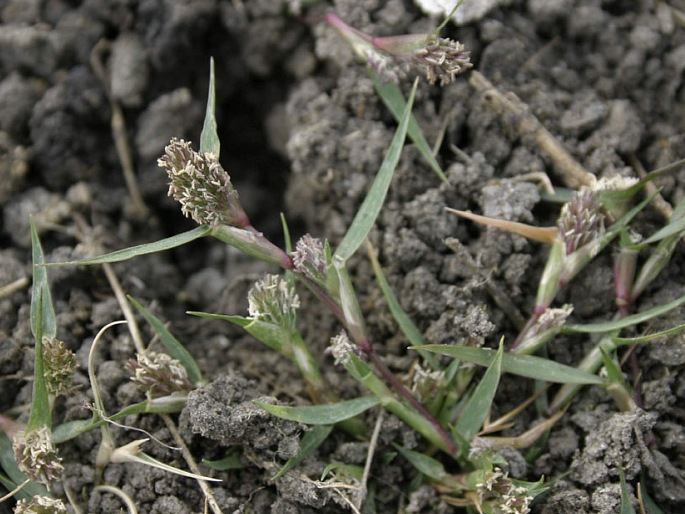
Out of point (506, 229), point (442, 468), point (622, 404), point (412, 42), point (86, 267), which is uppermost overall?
point (412, 42)

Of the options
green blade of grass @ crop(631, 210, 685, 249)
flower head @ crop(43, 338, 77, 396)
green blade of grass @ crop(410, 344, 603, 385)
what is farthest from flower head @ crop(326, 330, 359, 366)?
green blade of grass @ crop(631, 210, 685, 249)

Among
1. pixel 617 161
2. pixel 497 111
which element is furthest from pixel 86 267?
pixel 617 161

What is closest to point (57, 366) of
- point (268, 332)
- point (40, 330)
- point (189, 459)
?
point (40, 330)

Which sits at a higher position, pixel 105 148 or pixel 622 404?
pixel 105 148

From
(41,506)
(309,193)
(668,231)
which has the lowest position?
(41,506)

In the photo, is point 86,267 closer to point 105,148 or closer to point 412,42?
point 105,148

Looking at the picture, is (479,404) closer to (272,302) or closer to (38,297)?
(272,302)

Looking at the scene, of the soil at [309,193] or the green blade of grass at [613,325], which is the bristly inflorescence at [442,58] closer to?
the soil at [309,193]
